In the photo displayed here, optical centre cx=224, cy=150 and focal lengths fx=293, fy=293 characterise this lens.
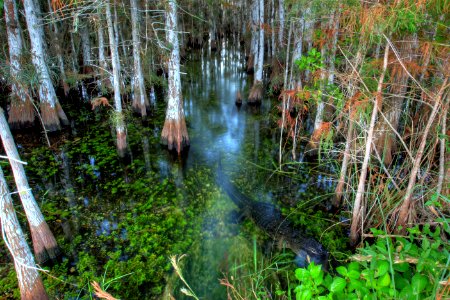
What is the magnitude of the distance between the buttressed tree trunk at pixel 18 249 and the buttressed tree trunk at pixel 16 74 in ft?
20.7

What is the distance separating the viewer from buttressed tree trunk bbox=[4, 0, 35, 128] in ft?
30.8

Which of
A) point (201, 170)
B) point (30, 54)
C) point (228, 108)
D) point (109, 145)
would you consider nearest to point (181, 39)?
point (228, 108)

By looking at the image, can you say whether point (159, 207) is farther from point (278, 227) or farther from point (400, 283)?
point (400, 283)

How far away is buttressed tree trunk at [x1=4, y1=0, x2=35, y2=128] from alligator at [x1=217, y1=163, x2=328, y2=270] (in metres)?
6.80

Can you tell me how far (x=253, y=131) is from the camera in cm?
1098

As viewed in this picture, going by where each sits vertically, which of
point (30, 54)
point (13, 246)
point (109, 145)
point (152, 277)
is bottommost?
point (152, 277)

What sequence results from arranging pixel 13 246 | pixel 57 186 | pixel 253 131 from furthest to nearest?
1. pixel 253 131
2. pixel 57 186
3. pixel 13 246

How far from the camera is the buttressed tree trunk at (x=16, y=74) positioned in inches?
370

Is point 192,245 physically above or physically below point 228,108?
below

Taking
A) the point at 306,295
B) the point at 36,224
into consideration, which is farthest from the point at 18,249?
the point at 306,295

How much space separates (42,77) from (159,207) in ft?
23.0

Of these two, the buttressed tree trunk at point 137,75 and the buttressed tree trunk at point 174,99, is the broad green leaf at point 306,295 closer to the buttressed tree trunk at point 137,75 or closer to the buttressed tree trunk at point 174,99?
the buttressed tree trunk at point 174,99

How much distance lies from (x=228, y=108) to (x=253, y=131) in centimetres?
300

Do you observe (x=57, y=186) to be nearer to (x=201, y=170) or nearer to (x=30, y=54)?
(x=201, y=170)
